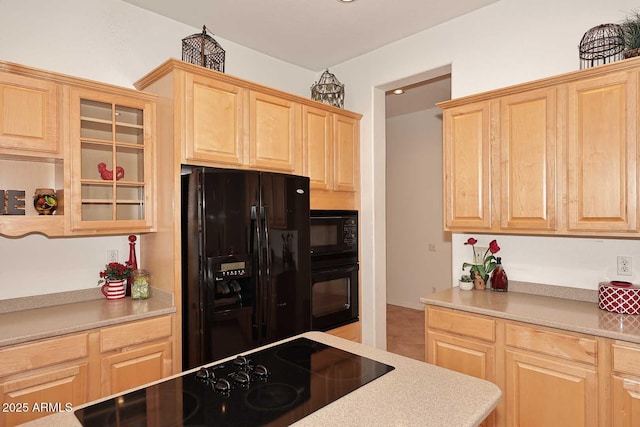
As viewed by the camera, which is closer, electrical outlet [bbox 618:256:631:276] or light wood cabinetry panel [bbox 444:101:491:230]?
electrical outlet [bbox 618:256:631:276]

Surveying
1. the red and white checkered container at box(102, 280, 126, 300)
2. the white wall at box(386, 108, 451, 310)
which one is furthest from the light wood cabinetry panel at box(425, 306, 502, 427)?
the white wall at box(386, 108, 451, 310)

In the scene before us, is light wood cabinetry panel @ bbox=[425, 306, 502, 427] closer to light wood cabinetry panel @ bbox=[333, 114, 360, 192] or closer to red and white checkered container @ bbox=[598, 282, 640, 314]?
red and white checkered container @ bbox=[598, 282, 640, 314]

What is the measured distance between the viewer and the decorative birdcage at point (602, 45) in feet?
6.89

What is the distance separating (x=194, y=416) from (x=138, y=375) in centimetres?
135

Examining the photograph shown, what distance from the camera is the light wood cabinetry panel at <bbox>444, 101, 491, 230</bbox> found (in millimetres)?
2490

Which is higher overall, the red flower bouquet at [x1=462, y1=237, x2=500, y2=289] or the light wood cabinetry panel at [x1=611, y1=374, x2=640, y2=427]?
A: the red flower bouquet at [x1=462, y1=237, x2=500, y2=289]

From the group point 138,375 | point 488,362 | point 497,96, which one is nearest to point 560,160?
point 497,96

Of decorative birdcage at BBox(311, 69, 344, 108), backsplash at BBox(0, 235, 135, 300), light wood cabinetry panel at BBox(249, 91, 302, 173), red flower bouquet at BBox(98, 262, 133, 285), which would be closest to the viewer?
backsplash at BBox(0, 235, 135, 300)

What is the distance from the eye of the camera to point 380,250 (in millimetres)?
3518

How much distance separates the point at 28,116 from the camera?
6.59ft

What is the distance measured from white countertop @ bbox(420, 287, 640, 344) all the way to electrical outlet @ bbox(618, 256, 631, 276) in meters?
0.24

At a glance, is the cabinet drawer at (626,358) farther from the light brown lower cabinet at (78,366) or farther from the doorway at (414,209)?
the doorway at (414,209)

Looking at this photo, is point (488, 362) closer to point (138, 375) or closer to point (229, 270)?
point (229, 270)

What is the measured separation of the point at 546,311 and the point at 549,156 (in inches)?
35.5
